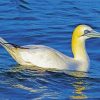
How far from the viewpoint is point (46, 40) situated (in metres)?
19.8

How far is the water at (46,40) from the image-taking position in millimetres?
14703

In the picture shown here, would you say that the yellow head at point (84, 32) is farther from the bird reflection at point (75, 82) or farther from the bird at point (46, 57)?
the bird reflection at point (75, 82)

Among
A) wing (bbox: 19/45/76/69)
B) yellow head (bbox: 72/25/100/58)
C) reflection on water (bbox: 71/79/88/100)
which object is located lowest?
reflection on water (bbox: 71/79/88/100)

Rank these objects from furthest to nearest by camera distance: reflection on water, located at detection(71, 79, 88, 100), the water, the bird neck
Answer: the bird neck, the water, reflection on water, located at detection(71, 79, 88, 100)

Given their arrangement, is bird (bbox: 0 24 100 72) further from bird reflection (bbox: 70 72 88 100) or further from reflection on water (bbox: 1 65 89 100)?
bird reflection (bbox: 70 72 88 100)

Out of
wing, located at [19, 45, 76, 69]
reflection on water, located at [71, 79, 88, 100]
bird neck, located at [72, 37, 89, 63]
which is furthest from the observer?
bird neck, located at [72, 37, 89, 63]

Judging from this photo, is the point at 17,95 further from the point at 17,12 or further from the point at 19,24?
the point at 17,12

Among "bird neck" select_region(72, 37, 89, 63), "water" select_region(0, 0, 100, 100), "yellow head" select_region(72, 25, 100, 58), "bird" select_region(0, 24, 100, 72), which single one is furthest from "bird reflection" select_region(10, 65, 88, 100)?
"yellow head" select_region(72, 25, 100, 58)

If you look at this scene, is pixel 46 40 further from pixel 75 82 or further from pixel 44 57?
pixel 75 82

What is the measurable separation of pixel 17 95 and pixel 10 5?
10.1 metres

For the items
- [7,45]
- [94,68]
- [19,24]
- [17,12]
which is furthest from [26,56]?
[17,12]

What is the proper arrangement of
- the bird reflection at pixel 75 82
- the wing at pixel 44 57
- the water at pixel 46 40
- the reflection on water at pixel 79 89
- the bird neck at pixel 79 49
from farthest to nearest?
the bird neck at pixel 79 49
the wing at pixel 44 57
the water at pixel 46 40
the bird reflection at pixel 75 82
the reflection on water at pixel 79 89

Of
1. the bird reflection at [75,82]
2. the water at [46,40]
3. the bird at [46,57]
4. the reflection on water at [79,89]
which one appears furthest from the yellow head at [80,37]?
the reflection on water at [79,89]

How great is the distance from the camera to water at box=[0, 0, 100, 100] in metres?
14.7
